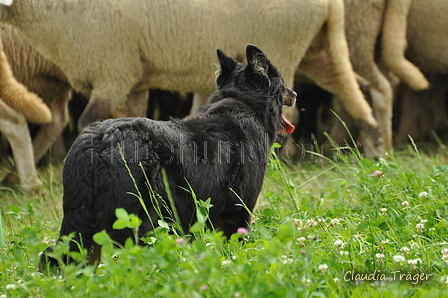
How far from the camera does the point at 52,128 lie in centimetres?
571

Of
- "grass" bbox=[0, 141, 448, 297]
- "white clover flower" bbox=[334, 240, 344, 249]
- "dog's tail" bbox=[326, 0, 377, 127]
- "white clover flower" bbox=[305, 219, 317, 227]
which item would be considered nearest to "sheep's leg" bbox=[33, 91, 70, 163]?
"grass" bbox=[0, 141, 448, 297]

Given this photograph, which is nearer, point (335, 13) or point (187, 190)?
point (187, 190)

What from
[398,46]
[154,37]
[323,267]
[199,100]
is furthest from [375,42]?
[323,267]

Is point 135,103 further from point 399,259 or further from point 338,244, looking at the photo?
point 399,259

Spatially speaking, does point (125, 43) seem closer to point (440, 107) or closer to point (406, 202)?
point (406, 202)

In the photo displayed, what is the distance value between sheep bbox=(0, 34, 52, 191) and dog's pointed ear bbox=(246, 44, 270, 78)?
2415 mm

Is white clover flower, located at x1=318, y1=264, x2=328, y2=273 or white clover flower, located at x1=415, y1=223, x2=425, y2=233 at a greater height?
white clover flower, located at x1=318, y1=264, x2=328, y2=273

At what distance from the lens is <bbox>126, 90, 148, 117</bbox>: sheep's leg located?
198 inches

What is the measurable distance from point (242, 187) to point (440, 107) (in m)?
5.15

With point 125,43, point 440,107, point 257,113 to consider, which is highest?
point 125,43

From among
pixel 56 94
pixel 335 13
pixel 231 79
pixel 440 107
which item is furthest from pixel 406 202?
pixel 440 107

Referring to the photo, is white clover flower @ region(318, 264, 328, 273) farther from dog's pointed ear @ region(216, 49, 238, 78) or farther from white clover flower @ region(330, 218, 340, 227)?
dog's pointed ear @ region(216, 49, 238, 78)

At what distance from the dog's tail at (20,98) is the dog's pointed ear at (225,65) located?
219 centimetres

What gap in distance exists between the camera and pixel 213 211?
9.30 feet
